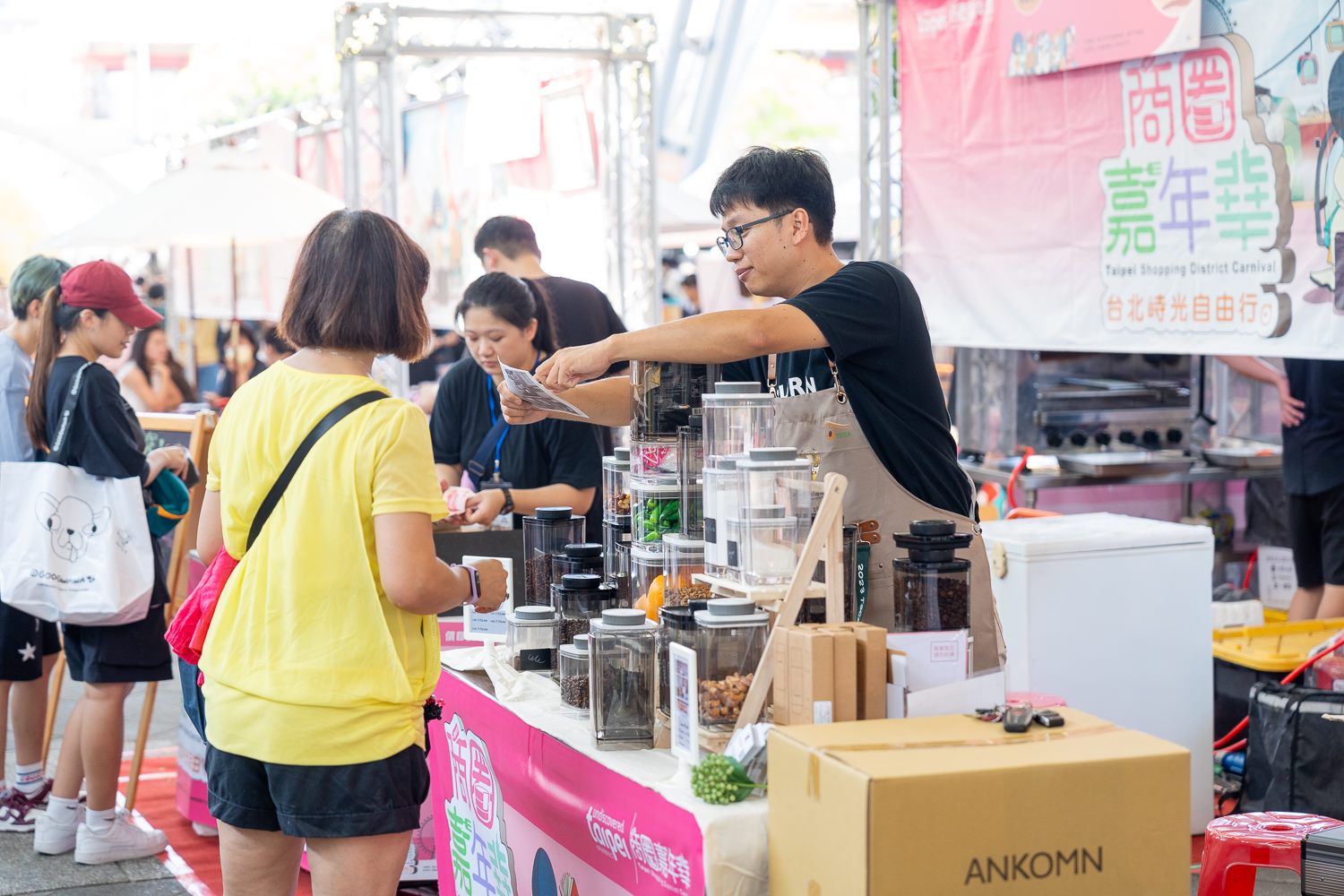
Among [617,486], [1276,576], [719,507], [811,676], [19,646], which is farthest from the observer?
[1276,576]

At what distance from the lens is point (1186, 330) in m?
4.64

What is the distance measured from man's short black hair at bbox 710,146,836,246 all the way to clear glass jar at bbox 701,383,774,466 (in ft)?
1.44

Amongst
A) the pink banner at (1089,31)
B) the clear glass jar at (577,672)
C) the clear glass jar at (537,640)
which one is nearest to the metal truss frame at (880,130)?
the pink banner at (1089,31)

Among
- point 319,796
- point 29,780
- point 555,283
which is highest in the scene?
point 555,283

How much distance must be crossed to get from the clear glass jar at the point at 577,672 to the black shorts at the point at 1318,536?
3.60 metres

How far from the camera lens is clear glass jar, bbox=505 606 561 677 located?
2936 millimetres

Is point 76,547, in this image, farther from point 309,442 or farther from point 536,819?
point 309,442

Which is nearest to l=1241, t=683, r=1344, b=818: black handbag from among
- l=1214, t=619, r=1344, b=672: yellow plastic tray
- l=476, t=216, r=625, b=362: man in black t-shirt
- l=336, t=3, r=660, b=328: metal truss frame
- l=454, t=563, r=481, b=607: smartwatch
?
l=1214, t=619, r=1344, b=672: yellow plastic tray

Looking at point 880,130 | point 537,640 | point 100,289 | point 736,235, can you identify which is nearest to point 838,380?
point 736,235

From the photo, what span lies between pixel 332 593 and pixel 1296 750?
299cm

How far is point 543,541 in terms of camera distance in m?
3.12

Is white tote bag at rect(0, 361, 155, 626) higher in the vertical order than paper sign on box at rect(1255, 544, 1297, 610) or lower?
higher

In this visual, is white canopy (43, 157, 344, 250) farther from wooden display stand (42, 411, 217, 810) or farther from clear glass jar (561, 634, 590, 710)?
clear glass jar (561, 634, 590, 710)

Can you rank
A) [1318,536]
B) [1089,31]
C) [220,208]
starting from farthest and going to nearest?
1. [220,208]
2. [1318,536]
3. [1089,31]
